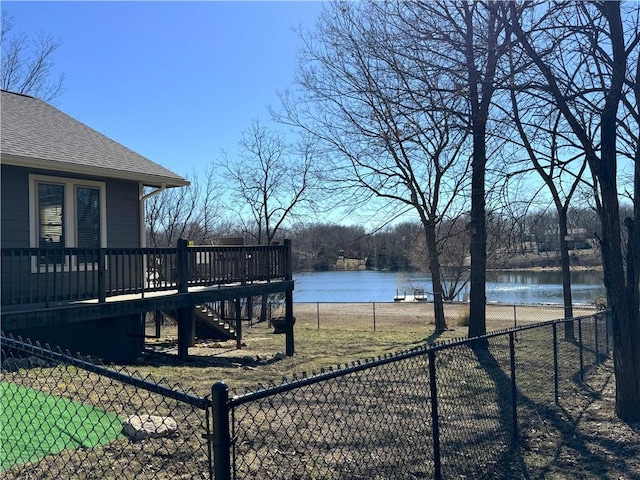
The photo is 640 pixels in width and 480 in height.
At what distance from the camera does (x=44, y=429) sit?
5074 mm

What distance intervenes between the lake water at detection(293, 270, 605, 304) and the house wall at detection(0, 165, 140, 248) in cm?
2774

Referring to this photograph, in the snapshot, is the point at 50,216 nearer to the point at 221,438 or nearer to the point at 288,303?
the point at 288,303

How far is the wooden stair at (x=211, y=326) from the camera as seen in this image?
15.0 metres

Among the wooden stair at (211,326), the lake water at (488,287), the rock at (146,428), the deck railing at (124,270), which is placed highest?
the deck railing at (124,270)

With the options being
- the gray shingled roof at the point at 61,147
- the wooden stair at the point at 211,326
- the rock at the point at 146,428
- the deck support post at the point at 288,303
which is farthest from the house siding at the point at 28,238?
the rock at the point at 146,428

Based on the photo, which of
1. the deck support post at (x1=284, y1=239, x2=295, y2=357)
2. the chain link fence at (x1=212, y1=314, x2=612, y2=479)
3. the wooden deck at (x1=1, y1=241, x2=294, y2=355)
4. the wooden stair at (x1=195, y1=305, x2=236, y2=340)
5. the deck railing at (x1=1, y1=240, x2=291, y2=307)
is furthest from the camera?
the wooden stair at (x1=195, y1=305, x2=236, y2=340)

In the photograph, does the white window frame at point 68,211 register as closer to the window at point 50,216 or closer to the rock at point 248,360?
the window at point 50,216

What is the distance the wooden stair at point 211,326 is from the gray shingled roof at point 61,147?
3913 mm

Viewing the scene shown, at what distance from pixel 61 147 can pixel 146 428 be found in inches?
302

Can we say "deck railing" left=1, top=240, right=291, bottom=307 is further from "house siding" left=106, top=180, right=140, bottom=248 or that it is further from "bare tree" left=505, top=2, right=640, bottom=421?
"bare tree" left=505, top=2, right=640, bottom=421

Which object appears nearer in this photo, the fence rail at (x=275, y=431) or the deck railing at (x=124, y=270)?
the fence rail at (x=275, y=431)

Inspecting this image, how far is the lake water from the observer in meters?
39.6

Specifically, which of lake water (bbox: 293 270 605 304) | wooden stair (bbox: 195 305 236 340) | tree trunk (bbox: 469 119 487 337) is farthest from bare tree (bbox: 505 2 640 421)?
lake water (bbox: 293 270 605 304)

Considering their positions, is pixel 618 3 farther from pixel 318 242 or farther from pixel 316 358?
pixel 318 242
